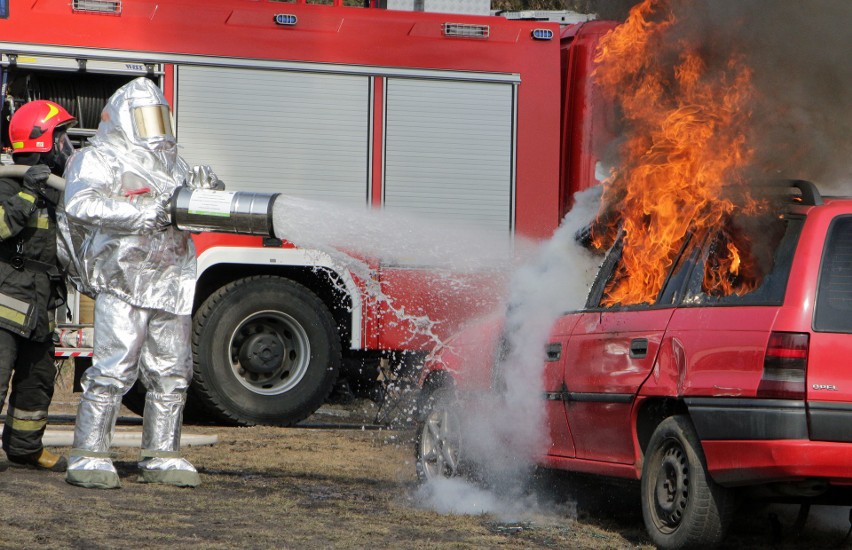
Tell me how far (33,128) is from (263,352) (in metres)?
3.52

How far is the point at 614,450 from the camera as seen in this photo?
6.30m

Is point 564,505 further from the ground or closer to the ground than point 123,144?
closer to the ground

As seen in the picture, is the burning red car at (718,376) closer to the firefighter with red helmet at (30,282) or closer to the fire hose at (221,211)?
the fire hose at (221,211)

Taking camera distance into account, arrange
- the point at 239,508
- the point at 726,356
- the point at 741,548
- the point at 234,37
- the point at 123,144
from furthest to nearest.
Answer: the point at 234,37 → the point at 123,144 → the point at 239,508 → the point at 741,548 → the point at 726,356

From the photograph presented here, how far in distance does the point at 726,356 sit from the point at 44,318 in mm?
4218

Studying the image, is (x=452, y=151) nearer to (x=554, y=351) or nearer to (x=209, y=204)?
(x=209, y=204)

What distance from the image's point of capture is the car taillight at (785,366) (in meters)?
5.29

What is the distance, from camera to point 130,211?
724 centimetres

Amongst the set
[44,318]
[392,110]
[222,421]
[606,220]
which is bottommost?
[222,421]

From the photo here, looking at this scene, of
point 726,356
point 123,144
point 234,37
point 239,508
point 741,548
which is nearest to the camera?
point 726,356

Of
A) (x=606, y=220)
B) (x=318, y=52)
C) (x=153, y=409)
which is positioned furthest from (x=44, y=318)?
(x=318, y=52)

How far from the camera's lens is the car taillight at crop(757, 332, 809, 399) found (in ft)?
17.3

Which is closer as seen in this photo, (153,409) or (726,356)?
(726,356)

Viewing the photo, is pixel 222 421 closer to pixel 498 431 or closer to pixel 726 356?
pixel 498 431
